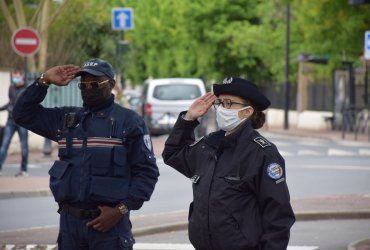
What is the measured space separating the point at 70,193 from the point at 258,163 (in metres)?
1.25

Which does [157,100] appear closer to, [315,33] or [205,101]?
[315,33]

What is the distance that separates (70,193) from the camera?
674 cm

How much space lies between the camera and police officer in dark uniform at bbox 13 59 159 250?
22.0 feet

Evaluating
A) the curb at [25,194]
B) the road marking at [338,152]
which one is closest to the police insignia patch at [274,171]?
the curb at [25,194]

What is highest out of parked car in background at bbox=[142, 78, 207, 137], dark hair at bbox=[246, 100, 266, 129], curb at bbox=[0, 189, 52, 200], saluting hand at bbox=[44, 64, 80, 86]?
saluting hand at bbox=[44, 64, 80, 86]

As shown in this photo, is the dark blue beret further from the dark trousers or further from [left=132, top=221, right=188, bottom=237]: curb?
[left=132, top=221, right=188, bottom=237]: curb

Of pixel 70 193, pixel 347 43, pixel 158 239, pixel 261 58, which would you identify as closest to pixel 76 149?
pixel 70 193

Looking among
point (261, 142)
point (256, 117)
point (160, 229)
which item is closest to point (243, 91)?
point (256, 117)

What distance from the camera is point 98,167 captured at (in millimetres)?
6734

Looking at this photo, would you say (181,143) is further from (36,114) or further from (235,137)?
(36,114)

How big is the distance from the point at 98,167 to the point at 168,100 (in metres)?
27.1

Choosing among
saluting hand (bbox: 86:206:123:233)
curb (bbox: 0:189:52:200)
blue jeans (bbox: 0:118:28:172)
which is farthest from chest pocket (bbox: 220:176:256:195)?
blue jeans (bbox: 0:118:28:172)

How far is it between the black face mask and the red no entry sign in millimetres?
17646

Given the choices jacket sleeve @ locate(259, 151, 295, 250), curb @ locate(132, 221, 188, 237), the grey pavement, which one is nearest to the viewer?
jacket sleeve @ locate(259, 151, 295, 250)
